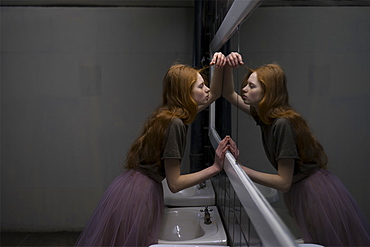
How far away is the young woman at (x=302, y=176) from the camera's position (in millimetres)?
520

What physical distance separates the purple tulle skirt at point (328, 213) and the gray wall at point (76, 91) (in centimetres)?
319

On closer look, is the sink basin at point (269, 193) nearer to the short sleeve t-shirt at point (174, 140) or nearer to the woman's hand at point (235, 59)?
the woman's hand at point (235, 59)

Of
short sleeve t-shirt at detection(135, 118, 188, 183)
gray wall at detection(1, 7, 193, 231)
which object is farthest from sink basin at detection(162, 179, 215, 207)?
gray wall at detection(1, 7, 193, 231)

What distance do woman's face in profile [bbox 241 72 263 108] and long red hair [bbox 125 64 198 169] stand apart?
579 millimetres

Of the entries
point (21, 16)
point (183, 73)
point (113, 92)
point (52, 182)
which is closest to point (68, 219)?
point (52, 182)

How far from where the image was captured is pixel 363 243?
18.4 inches

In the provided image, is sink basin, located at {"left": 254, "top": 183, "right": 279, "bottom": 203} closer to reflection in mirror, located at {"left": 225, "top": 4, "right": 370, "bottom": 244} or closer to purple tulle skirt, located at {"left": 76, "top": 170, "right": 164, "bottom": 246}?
reflection in mirror, located at {"left": 225, "top": 4, "right": 370, "bottom": 244}

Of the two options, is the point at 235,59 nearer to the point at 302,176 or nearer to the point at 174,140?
the point at 174,140

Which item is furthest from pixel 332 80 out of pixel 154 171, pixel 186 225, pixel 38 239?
pixel 38 239

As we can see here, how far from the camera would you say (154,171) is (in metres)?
1.94

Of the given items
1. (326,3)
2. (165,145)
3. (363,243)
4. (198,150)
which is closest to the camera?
(363,243)

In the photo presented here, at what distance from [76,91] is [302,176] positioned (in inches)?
135

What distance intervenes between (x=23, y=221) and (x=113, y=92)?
5.29 feet

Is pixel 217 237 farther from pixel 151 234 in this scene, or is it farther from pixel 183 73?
pixel 183 73
